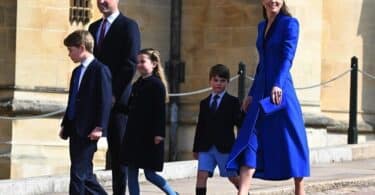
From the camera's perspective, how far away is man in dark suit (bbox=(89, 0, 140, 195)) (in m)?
8.46

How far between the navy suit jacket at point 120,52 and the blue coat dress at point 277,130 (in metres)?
1.19

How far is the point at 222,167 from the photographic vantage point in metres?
8.95

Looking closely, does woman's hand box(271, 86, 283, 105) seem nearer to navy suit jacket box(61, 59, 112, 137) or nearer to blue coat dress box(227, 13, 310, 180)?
blue coat dress box(227, 13, 310, 180)

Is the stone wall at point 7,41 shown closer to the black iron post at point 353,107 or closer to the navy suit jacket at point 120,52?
the black iron post at point 353,107

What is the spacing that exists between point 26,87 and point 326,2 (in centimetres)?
528

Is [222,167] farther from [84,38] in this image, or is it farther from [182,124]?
[182,124]

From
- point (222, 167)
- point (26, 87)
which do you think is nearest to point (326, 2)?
point (26, 87)

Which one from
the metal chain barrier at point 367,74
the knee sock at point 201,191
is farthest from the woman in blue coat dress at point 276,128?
the metal chain barrier at point 367,74

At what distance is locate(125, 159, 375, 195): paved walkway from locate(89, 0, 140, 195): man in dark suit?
5.14 feet

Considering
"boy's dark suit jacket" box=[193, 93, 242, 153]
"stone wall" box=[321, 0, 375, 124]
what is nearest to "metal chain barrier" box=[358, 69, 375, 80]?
"stone wall" box=[321, 0, 375, 124]

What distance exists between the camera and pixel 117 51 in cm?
847

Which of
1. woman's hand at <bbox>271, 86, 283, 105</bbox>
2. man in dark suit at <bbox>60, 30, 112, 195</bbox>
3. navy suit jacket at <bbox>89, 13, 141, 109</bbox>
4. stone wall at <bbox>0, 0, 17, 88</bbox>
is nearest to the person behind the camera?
woman's hand at <bbox>271, 86, 283, 105</bbox>

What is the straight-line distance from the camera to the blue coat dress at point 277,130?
7645 mm

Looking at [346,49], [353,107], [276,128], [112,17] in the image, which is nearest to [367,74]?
[346,49]
